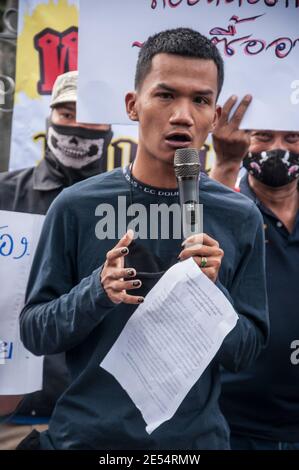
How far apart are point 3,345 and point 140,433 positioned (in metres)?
0.72

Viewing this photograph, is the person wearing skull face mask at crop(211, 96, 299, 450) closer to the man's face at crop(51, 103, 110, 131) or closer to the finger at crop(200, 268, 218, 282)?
the man's face at crop(51, 103, 110, 131)

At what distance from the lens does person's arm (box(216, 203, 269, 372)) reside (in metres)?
2.02

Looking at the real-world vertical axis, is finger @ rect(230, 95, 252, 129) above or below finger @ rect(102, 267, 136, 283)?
above

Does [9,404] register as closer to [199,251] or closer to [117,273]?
[117,273]

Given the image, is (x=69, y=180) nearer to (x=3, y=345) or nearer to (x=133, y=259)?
(x=3, y=345)

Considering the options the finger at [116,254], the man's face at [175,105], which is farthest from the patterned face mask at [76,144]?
the finger at [116,254]

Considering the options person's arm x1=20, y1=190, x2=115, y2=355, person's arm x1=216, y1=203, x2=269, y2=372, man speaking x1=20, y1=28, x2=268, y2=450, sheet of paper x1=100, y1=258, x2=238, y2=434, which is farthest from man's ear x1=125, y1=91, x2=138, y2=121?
sheet of paper x1=100, y1=258, x2=238, y2=434

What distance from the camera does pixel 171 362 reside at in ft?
6.07

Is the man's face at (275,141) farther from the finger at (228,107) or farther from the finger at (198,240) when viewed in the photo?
the finger at (198,240)

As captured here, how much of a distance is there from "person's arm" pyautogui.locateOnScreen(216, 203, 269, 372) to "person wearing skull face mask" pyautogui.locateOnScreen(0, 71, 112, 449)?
0.79m

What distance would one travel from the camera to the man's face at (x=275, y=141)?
8.88 ft

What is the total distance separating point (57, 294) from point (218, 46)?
941mm

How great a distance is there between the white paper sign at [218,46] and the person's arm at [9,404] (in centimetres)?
98
